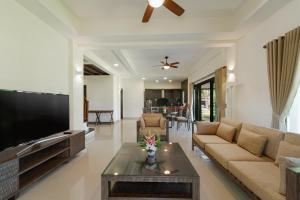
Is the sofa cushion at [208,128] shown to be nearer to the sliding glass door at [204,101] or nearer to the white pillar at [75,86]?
the white pillar at [75,86]

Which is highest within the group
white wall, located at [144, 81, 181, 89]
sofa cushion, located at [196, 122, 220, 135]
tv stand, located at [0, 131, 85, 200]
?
white wall, located at [144, 81, 181, 89]

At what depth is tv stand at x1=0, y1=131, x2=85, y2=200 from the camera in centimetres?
247

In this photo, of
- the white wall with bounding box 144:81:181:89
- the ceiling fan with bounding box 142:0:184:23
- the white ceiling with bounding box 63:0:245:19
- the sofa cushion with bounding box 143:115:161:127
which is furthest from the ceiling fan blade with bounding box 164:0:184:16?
the white wall with bounding box 144:81:181:89

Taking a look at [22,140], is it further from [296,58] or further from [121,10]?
[296,58]

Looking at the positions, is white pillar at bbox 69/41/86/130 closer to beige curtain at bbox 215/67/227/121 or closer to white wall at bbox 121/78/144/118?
beige curtain at bbox 215/67/227/121

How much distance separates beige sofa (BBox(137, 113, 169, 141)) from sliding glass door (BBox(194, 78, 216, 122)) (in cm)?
350

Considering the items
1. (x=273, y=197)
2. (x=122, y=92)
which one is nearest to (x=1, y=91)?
(x=273, y=197)

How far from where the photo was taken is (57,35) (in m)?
4.81

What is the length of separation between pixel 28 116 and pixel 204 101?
27.9 feet

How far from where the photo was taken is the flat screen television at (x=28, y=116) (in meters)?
2.77

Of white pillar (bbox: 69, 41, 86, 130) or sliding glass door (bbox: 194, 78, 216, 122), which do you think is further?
sliding glass door (bbox: 194, 78, 216, 122)

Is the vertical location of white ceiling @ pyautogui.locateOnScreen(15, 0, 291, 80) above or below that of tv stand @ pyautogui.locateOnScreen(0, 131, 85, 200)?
above

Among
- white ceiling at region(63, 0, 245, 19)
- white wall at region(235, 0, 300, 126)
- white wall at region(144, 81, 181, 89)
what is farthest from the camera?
white wall at region(144, 81, 181, 89)

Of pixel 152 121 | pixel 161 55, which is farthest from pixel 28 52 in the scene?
pixel 161 55
